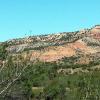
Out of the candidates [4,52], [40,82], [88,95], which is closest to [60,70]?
[40,82]

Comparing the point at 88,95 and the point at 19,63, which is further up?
the point at 19,63

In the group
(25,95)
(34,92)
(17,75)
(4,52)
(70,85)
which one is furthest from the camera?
(70,85)

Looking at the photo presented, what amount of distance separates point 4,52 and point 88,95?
230 feet

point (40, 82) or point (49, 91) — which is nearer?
point (49, 91)

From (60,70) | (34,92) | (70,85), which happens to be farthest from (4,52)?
(60,70)

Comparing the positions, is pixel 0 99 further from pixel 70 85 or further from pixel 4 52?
pixel 70 85

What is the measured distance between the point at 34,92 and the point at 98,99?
139 ft

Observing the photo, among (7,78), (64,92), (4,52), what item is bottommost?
(64,92)

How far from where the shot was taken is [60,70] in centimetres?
19938

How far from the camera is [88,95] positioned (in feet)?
318

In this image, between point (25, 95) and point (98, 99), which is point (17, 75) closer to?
point (98, 99)

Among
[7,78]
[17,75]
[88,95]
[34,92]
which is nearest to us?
[17,75]

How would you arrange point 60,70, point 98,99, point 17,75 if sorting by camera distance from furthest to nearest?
point 60,70 → point 98,99 → point 17,75

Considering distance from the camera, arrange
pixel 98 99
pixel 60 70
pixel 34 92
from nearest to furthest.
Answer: pixel 98 99, pixel 34 92, pixel 60 70
